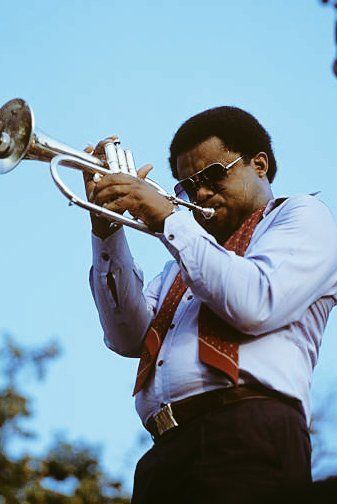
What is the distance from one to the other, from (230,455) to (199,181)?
1464 millimetres

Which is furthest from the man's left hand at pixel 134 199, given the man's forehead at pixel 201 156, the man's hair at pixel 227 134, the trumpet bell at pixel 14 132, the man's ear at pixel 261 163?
the man's ear at pixel 261 163

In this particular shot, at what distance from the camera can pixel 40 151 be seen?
4328 mm

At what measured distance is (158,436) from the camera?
3.79m

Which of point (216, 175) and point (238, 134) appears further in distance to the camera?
point (238, 134)

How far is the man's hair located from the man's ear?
0.08 ft

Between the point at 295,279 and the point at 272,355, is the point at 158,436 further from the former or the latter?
the point at 295,279

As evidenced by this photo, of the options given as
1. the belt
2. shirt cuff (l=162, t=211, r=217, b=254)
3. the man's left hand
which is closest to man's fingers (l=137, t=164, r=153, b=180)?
the man's left hand

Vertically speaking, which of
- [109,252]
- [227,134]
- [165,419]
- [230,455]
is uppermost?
[227,134]

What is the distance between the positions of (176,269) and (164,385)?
96 centimetres

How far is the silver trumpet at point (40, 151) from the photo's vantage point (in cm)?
430

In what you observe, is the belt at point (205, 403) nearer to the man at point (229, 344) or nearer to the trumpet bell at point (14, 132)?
the man at point (229, 344)

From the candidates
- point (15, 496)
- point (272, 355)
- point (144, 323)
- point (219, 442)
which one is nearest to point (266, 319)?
point (272, 355)

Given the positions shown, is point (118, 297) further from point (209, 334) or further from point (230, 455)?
point (230, 455)

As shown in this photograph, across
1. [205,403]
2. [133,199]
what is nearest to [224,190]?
[133,199]
